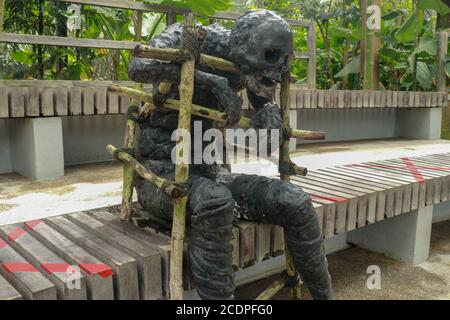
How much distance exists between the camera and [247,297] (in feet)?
8.38

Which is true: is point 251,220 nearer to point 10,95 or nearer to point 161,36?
point 161,36

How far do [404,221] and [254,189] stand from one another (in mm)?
1791

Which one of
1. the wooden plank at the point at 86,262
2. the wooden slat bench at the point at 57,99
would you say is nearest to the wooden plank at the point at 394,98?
the wooden slat bench at the point at 57,99

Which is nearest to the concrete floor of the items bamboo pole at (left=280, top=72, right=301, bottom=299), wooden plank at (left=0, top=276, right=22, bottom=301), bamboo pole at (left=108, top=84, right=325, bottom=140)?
bamboo pole at (left=108, top=84, right=325, bottom=140)

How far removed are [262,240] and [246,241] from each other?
0.34 ft

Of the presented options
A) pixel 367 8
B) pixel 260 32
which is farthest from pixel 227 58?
pixel 367 8

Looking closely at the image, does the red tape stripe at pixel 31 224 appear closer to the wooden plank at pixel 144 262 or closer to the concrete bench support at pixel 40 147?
the wooden plank at pixel 144 262

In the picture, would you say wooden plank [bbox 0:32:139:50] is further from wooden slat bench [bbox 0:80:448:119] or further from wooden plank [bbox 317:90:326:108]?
wooden plank [bbox 317:90:326:108]

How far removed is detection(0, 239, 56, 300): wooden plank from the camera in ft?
4.17

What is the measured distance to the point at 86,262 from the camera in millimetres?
1465

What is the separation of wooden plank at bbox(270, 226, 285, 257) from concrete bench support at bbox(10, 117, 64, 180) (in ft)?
6.17

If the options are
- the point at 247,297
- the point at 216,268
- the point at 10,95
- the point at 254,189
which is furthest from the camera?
the point at 10,95

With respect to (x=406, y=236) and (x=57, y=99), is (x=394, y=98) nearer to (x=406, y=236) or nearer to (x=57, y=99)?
(x=406, y=236)

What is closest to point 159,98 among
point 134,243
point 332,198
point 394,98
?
point 134,243
